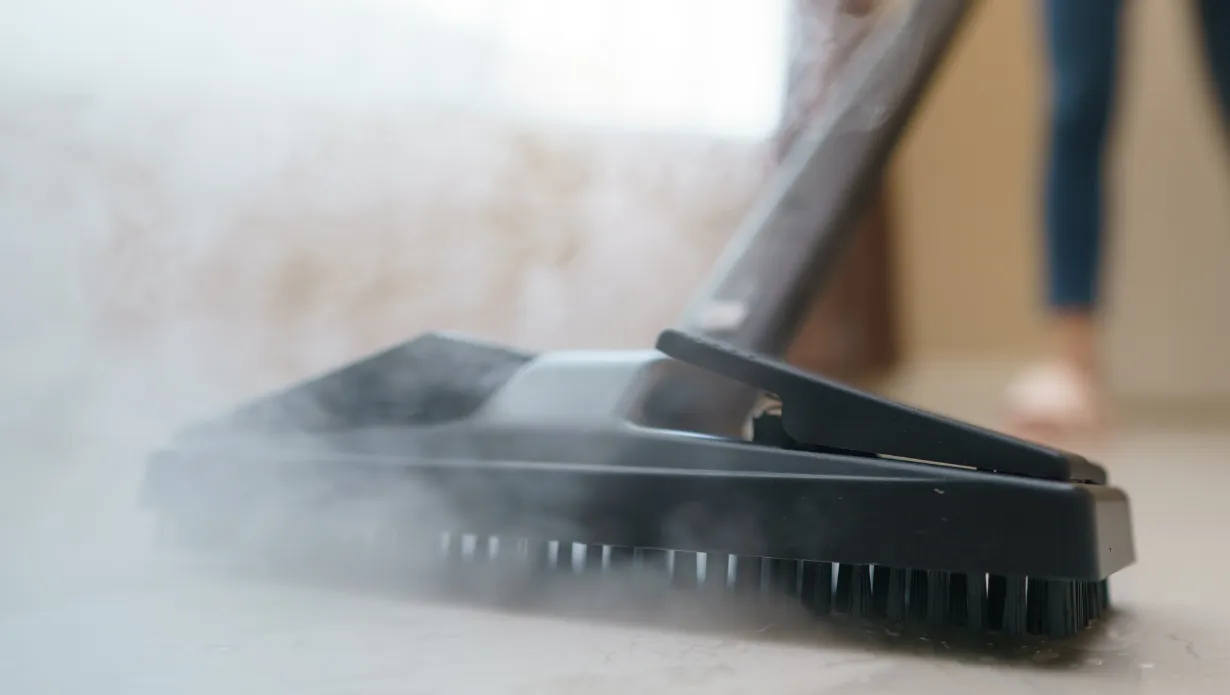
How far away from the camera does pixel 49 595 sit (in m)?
0.41

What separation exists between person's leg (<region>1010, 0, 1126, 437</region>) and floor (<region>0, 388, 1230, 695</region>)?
2.84 feet

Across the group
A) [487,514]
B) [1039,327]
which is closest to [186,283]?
[487,514]

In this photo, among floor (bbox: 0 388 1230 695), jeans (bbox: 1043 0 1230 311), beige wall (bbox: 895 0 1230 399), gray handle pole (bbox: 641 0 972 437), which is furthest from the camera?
beige wall (bbox: 895 0 1230 399)

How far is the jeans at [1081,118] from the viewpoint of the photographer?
1.27 metres

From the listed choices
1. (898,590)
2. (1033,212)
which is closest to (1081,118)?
(1033,212)

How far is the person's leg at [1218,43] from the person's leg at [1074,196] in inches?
4.9

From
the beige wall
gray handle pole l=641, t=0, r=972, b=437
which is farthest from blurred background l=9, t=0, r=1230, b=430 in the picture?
the beige wall

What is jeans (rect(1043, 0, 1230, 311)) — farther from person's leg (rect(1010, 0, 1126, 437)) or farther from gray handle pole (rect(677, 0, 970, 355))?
gray handle pole (rect(677, 0, 970, 355))

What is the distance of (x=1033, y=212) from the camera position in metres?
2.00

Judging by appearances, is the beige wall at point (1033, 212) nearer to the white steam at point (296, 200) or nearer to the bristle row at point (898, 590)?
the white steam at point (296, 200)

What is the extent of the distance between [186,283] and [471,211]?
0.64 ft

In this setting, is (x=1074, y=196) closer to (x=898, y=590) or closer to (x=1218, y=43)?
(x=1218, y=43)

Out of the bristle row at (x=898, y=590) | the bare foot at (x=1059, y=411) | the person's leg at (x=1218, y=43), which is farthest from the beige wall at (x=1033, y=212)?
the bristle row at (x=898, y=590)

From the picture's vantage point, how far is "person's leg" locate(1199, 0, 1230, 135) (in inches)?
50.0
